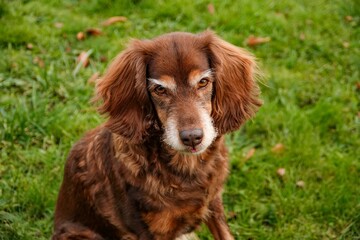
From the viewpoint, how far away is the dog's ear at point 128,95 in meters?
3.21

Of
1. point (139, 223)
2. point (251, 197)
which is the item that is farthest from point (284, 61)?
point (139, 223)

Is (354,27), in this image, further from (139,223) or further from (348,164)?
(139,223)

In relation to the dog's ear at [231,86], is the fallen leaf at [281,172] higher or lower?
lower

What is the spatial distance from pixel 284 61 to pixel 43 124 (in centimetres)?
273

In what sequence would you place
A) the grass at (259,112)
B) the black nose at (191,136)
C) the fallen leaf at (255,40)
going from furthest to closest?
1. the fallen leaf at (255,40)
2. the grass at (259,112)
3. the black nose at (191,136)

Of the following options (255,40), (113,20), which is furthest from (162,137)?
(113,20)

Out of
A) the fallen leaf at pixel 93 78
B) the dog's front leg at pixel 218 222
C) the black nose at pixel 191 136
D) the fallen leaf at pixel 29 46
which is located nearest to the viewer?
the black nose at pixel 191 136

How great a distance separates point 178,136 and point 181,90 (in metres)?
0.29

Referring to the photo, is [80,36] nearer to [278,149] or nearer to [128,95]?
[278,149]

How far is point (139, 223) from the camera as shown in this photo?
3.35 metres

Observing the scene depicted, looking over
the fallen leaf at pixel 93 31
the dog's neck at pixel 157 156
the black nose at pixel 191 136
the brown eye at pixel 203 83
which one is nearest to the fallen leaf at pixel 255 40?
the fallen leaf at pixel 93 31

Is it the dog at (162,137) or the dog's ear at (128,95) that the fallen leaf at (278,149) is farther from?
the dog's ear at (128,95)

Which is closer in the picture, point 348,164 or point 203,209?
point 203,209

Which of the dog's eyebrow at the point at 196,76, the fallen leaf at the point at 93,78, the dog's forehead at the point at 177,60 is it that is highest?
the dog's forehead at the point at 177,60
